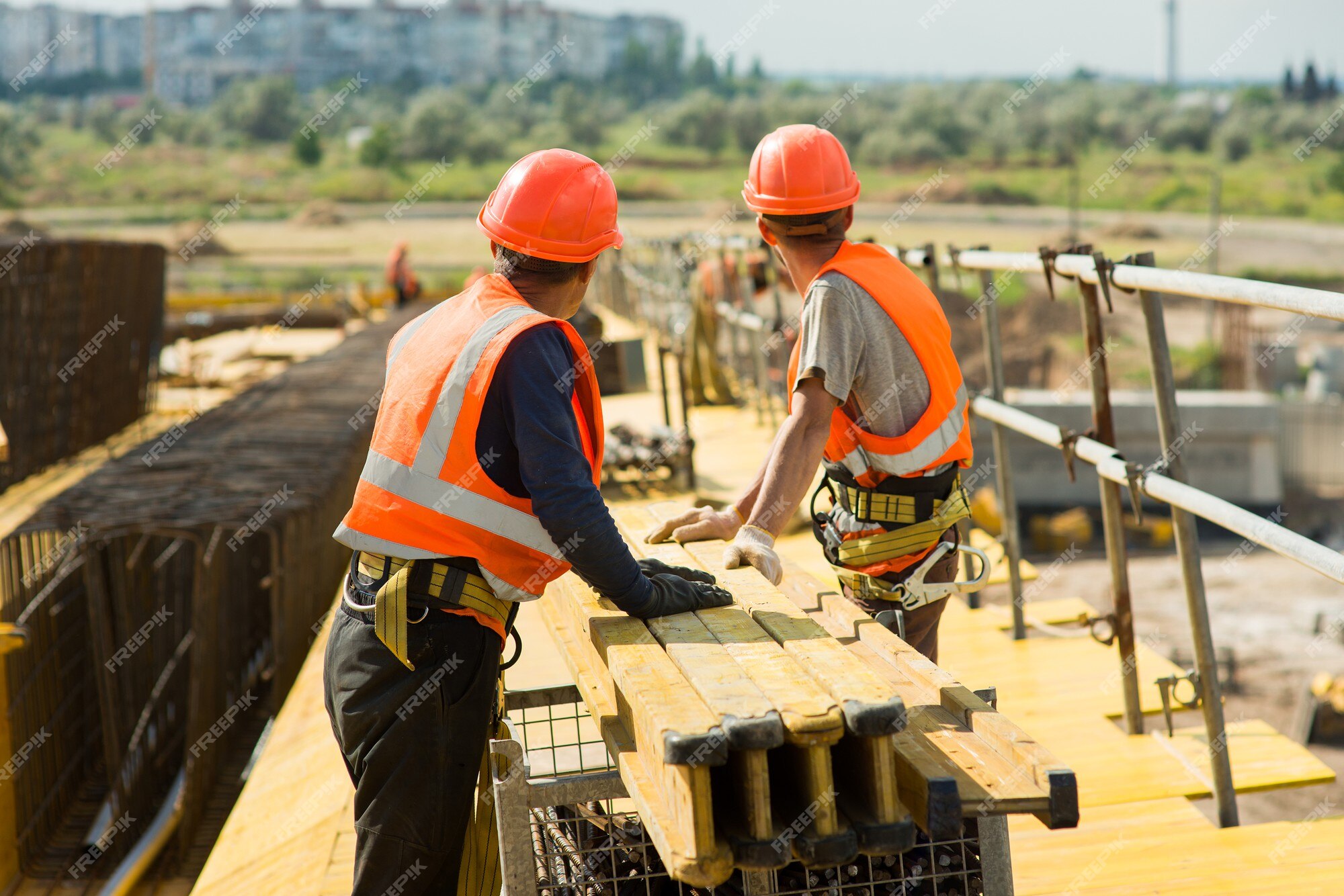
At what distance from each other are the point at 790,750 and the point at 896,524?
1.42 metres

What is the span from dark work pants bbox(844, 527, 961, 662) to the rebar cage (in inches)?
37.6

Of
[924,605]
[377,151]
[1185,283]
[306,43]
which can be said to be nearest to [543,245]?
[924,605]

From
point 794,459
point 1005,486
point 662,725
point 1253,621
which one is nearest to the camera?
point 662,725

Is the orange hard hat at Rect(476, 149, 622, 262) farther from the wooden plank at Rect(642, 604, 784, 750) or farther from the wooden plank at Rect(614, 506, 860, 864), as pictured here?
the wooden plank at Rect(614, 506, 860, 864)

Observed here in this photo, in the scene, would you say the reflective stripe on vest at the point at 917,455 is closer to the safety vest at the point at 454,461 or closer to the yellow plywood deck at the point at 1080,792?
the safety vest at the point at 454,461

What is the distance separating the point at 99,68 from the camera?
158250 millimetres

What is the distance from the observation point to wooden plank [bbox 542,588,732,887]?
6.44ft

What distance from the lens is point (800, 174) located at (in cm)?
329

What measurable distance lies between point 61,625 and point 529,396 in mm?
5384

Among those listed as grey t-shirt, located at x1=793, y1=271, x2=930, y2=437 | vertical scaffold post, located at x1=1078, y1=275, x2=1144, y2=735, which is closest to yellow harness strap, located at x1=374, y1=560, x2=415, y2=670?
grey t-shirt, located at x1=793, y1=271, x2=930, y2=437

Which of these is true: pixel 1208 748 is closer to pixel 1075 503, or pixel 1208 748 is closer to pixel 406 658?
pixel 406 658

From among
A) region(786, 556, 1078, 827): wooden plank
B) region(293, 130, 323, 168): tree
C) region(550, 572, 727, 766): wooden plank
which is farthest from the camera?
region(293, 130, 323, 168): tree

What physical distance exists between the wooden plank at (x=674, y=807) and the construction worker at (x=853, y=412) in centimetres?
81

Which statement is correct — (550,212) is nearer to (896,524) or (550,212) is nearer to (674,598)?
(674,598)
